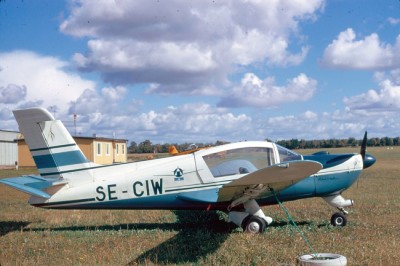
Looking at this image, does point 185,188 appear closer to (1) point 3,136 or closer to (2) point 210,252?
(2) point 210,252

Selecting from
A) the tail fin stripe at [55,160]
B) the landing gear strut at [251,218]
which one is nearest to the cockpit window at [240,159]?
the landing gear strut at [251,218]

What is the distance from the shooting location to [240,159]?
8930 millimetres

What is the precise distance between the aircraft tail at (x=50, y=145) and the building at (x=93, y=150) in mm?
30616

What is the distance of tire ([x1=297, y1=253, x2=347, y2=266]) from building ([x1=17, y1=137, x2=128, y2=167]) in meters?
34.7

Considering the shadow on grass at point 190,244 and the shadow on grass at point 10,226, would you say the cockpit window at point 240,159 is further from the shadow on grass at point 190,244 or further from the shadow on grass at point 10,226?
the shadow on grass at point 10,226

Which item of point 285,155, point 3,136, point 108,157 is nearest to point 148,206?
point 285,155

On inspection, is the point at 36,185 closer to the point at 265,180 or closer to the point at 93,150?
the point at 265,180

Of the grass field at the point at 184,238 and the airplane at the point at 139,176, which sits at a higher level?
the airplane at the point at 139,176

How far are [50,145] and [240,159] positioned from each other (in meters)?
3.90

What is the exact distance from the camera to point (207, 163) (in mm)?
8883

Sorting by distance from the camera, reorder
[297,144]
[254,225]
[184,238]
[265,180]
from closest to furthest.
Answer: [265,180] < [184,238] < [254,225] < [297,144]

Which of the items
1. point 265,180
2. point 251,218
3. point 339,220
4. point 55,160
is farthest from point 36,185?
point 339,220

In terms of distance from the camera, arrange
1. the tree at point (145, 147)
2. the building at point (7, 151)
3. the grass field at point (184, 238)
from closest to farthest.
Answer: the grass field at point (184, 238) < the building at point (7, 151) < the tree at point (145, 147)

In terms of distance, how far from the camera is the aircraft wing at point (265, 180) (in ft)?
21.9
